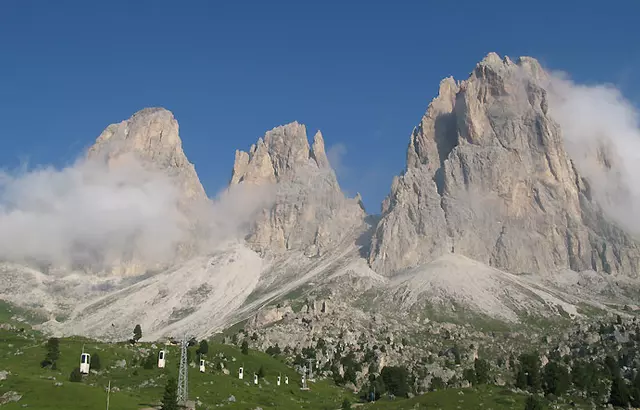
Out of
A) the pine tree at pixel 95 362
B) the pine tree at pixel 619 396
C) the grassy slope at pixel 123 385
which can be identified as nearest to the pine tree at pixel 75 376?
the grassy slope at pixel 123 385

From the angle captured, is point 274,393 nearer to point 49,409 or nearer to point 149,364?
point 149,364

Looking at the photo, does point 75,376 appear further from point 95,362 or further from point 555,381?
point 555,381

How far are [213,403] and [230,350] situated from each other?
78.8 meters

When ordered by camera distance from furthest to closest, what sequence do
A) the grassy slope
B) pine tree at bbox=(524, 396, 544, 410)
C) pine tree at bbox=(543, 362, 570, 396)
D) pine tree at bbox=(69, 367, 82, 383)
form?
pine tree at bbox=(543, 362, 570, 396)
pine tree at bbox=(69, 367, 82, 383)
pine tree at bbox=(524, 396, 544, 410)
the grassy slope

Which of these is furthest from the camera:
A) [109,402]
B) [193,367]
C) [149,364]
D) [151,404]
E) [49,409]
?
[193,367]

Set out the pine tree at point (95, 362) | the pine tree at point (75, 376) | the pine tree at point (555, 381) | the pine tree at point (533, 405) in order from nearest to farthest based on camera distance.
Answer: the pine tree at point (533, 405)
the pine tree at point (75, 376)
the pine tree at point (95, 362)
the pine tree at point (555, 381)

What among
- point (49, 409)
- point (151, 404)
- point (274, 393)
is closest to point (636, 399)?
point (274, 393)

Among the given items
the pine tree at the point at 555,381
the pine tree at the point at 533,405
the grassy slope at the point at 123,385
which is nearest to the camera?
the grassy slope at the point at 123,385

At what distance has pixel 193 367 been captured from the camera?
141750mm

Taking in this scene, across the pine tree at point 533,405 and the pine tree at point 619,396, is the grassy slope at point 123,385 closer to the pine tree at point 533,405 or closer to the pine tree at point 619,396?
the pine tree at point 533,405

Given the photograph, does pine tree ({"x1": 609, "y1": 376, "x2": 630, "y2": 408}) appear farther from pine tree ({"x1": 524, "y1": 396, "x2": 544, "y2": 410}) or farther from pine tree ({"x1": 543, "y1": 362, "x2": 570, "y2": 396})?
pine tree ({"x1": 524, "y1": 396, "x2": 544, "y2": 410})

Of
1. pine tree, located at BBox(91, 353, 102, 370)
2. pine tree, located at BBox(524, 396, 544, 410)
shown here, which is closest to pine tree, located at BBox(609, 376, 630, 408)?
pine tree, located at BBox(524, 396, 544, 410)

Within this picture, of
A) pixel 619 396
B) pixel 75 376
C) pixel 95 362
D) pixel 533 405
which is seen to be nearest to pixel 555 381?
pixel 619 396

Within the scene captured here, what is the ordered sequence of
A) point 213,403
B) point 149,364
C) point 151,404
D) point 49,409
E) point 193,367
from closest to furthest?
point 49,409
point 151,404
point 213,403
point 149,364
point 193,367
